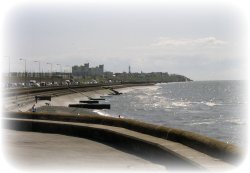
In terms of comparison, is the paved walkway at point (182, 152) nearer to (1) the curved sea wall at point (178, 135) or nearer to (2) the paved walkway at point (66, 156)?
(1) the curved sea wall at point (178, 135)

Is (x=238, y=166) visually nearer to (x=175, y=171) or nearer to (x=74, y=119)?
(x=175, y=171)

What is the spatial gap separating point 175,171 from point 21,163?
4278mm

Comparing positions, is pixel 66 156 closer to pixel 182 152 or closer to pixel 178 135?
pixel 178 135

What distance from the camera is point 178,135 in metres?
13.1

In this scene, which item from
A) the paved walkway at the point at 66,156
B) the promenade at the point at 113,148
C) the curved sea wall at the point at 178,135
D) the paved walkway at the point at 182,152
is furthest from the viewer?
the paved walkway at the point at 66,156

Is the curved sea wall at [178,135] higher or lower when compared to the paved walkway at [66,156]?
higher

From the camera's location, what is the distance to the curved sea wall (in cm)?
1026

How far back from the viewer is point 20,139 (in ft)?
55.7

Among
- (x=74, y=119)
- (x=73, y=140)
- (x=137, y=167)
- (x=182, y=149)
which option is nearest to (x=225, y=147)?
(x=182, y=149)

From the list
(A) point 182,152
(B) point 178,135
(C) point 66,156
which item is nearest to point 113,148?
(C) point 66,156

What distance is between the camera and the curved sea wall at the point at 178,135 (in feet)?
33.7

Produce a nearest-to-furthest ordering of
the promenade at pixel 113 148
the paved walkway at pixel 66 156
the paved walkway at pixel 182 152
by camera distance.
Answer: the paved walkway at pixel 182 152 → the promenade at pixel 113 148 → the paved walkway at pixel 66 156

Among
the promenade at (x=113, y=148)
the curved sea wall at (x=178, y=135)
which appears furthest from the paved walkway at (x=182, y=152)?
the curved sea wall at (x=178, y=135)

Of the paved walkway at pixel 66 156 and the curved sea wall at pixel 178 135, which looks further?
the paved walkway at pixel 66 156
